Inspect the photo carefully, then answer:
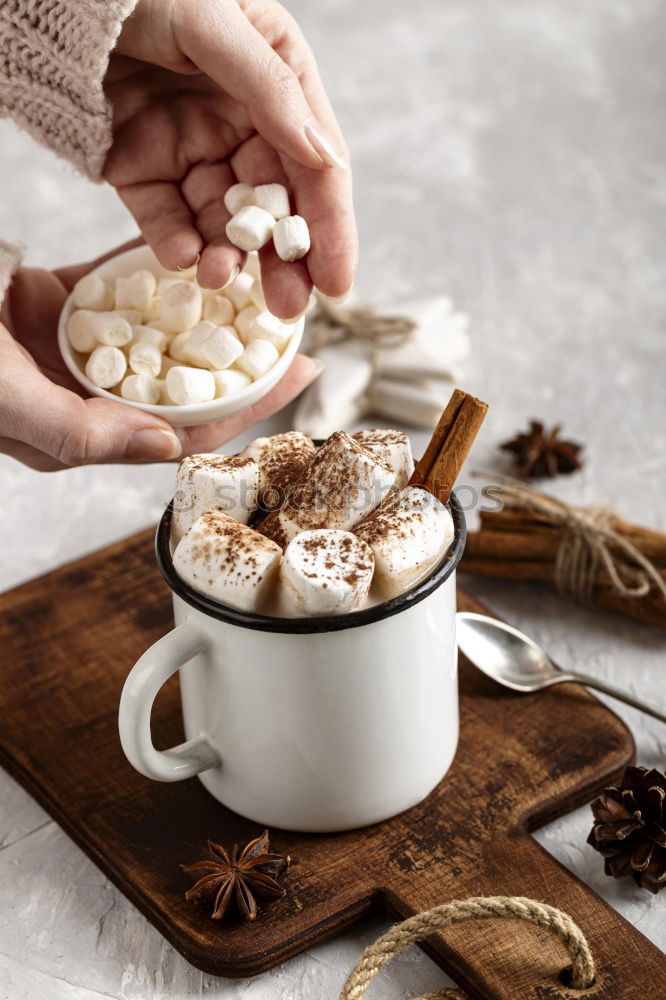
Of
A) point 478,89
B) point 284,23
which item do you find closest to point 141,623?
point 284,23

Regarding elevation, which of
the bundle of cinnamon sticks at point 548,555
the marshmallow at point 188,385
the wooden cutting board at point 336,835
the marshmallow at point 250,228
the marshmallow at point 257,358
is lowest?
the wooden cutting board at point 336,835

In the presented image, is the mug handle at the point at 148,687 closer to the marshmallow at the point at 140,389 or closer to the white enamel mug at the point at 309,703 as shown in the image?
the white enamel mug at the point at 309,703

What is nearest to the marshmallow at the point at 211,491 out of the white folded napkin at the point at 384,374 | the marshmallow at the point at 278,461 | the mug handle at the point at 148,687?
the marshmallow at the point at 278,461

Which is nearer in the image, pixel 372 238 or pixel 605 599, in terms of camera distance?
pixel 605 599

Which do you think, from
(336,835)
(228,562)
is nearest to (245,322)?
(228,562)

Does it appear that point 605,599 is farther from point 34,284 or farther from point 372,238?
point 372,238

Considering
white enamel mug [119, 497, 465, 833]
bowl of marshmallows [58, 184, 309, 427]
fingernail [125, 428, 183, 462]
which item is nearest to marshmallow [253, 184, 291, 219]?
bowl of marshmallows [58, 184, 309, 427]
